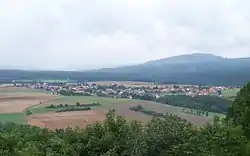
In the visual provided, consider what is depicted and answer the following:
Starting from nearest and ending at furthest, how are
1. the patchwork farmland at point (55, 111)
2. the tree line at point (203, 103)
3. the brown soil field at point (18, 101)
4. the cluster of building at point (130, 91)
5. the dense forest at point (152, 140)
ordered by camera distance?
the dense forest at point (152, 140) → the patchwork farmland at point (55, 111) → the tree line at point (203, 103) → the brown soil field at point (18, 101) → the cluster of building at point (130, 91)

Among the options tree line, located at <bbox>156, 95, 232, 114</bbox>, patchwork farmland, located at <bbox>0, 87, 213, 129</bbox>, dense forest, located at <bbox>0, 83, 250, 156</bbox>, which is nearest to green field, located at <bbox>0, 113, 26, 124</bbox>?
patchwork farmland, located at <bbox>0, 87, 213, 129</bbox>

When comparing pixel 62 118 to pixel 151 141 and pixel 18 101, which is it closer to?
pixel 18 101

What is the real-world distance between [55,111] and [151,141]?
156ft

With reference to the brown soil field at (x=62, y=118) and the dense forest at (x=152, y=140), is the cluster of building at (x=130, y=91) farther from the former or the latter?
the dense forest at (x=152, y=140)

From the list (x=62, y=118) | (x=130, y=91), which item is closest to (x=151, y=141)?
(x=62, y=118)

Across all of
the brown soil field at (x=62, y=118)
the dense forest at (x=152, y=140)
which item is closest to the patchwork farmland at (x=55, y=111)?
the brown soil field at (x=62, y=118)

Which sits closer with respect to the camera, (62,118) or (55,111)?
(62,118)

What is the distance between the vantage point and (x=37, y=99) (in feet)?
269

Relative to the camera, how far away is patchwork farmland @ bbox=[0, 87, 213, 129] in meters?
52.8

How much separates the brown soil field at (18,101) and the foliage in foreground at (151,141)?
4814cm

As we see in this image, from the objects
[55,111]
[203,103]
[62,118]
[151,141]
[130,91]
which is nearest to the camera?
[151,141]

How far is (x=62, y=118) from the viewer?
5753 cm

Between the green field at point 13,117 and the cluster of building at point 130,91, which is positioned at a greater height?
the cluster of building at point 130,91

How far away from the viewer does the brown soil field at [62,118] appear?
172 feet
